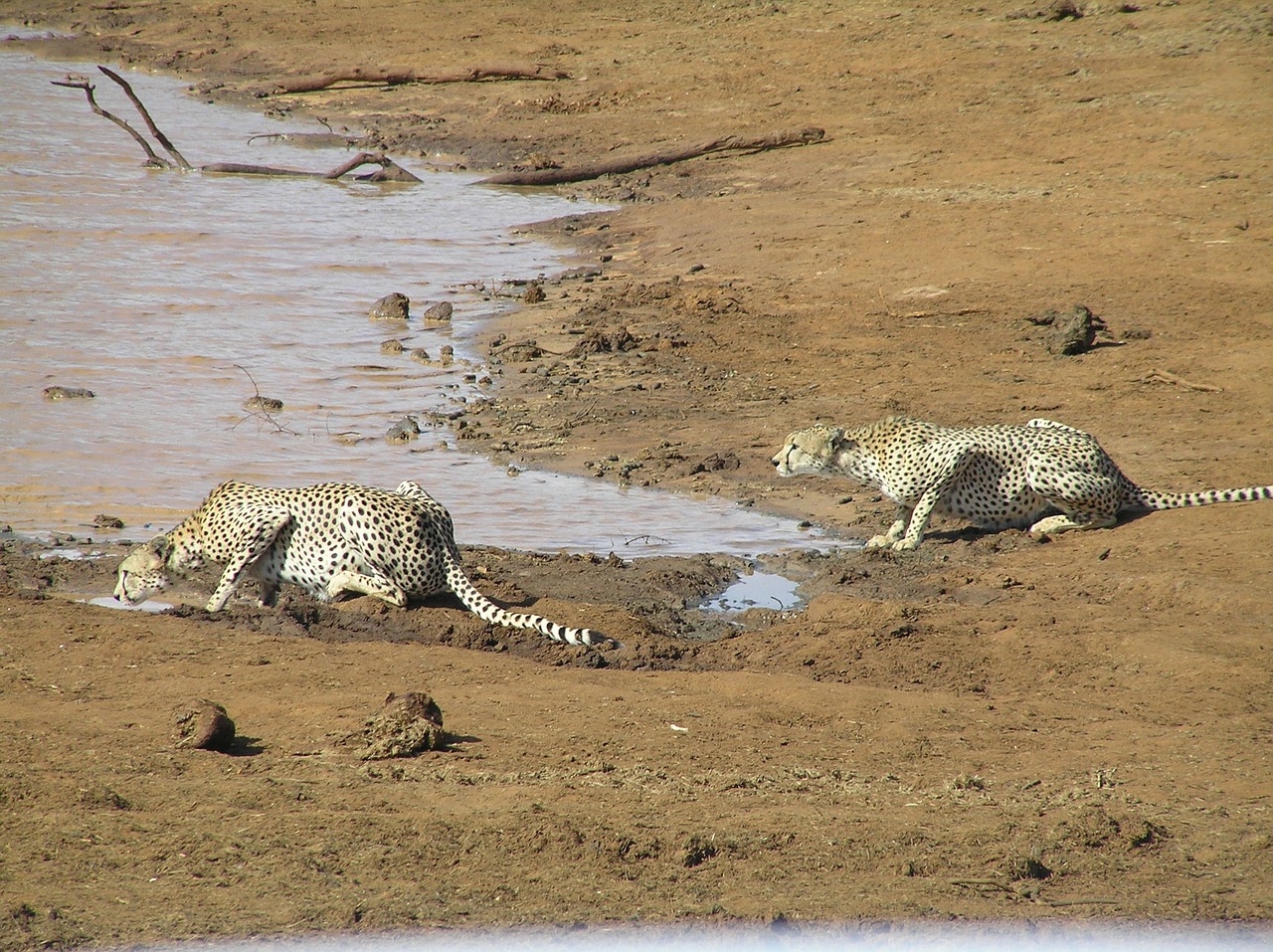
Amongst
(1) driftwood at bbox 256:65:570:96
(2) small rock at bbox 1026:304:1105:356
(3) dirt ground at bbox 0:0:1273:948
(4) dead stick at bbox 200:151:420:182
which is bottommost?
(3) dirt ground at bbox 0:0:1273:948

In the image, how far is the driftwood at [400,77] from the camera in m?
28.4

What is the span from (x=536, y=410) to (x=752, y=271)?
17.0 feet

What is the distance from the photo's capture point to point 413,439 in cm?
1203

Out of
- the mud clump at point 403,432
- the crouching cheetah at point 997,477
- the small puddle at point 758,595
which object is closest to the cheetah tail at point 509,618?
the small puddle at point 758,595

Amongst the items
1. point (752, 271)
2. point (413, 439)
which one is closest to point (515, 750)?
point (413, 439)

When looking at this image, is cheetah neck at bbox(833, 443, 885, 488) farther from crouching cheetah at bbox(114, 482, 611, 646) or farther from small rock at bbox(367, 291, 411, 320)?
small rock at bbox(367, 291, 411, 320)

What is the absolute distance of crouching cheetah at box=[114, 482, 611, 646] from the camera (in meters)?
8.12

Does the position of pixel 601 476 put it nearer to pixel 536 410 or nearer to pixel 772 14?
pixel 536 410

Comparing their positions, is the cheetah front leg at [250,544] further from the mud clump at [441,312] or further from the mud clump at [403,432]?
the mud clump at [441,312]

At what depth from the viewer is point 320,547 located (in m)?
8.27

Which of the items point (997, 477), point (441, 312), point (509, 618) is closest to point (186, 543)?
point (509, 618)

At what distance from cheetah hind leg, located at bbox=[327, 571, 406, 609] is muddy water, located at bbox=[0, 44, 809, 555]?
63.4 inches

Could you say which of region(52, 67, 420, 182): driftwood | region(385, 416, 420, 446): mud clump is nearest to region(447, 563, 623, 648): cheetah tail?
region(385, 416, 420, 446): mud clump

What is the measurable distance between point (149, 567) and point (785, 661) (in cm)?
384
